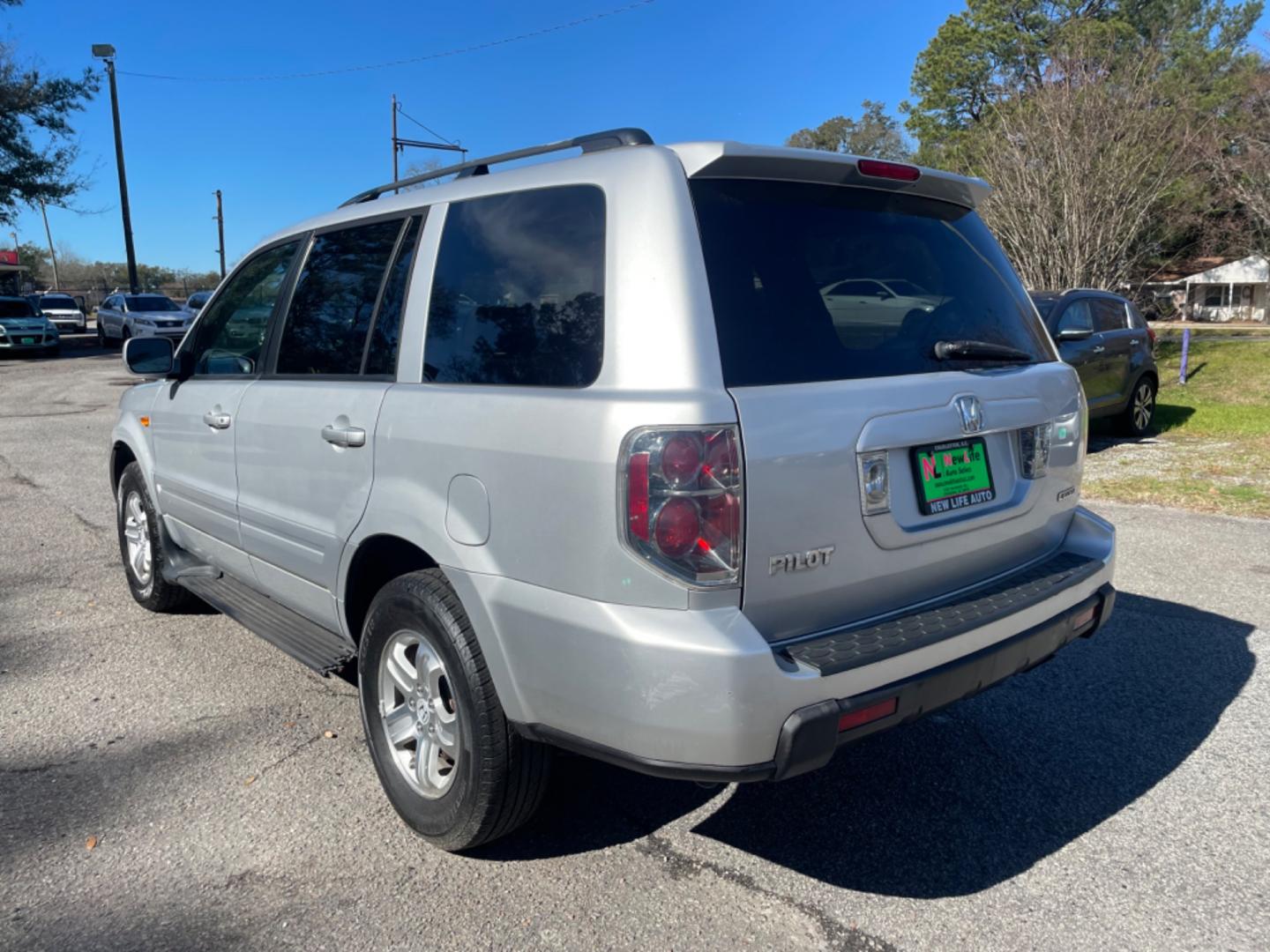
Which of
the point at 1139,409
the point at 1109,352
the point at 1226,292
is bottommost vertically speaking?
the point at 1139,409

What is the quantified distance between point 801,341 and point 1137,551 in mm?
4795

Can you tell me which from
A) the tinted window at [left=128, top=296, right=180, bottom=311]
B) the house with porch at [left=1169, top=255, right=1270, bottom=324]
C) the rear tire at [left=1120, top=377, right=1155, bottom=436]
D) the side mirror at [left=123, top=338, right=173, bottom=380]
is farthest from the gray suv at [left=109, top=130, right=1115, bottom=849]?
the house with porch at [left=1169, top=255, right=1270, bottom=324]

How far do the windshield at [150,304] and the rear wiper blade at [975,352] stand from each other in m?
31.3

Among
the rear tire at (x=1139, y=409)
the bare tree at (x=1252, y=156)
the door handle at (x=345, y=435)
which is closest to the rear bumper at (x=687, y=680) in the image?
the door handle at (x=345, y=435)

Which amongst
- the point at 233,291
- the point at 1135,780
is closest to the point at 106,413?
the point at 233,291

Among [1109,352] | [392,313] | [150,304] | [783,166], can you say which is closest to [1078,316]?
[1109,352]

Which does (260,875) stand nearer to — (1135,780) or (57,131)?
(1135,780)

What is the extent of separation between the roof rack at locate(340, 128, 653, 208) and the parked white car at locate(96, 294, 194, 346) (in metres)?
24.3

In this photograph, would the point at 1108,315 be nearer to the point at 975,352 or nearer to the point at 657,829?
the point at 975,352

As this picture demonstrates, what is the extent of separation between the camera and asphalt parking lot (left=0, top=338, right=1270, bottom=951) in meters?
2.52

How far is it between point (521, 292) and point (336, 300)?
110cm

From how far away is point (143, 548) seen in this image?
5035 millimetres

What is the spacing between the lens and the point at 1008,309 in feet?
10.4

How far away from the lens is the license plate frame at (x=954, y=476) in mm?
2545
